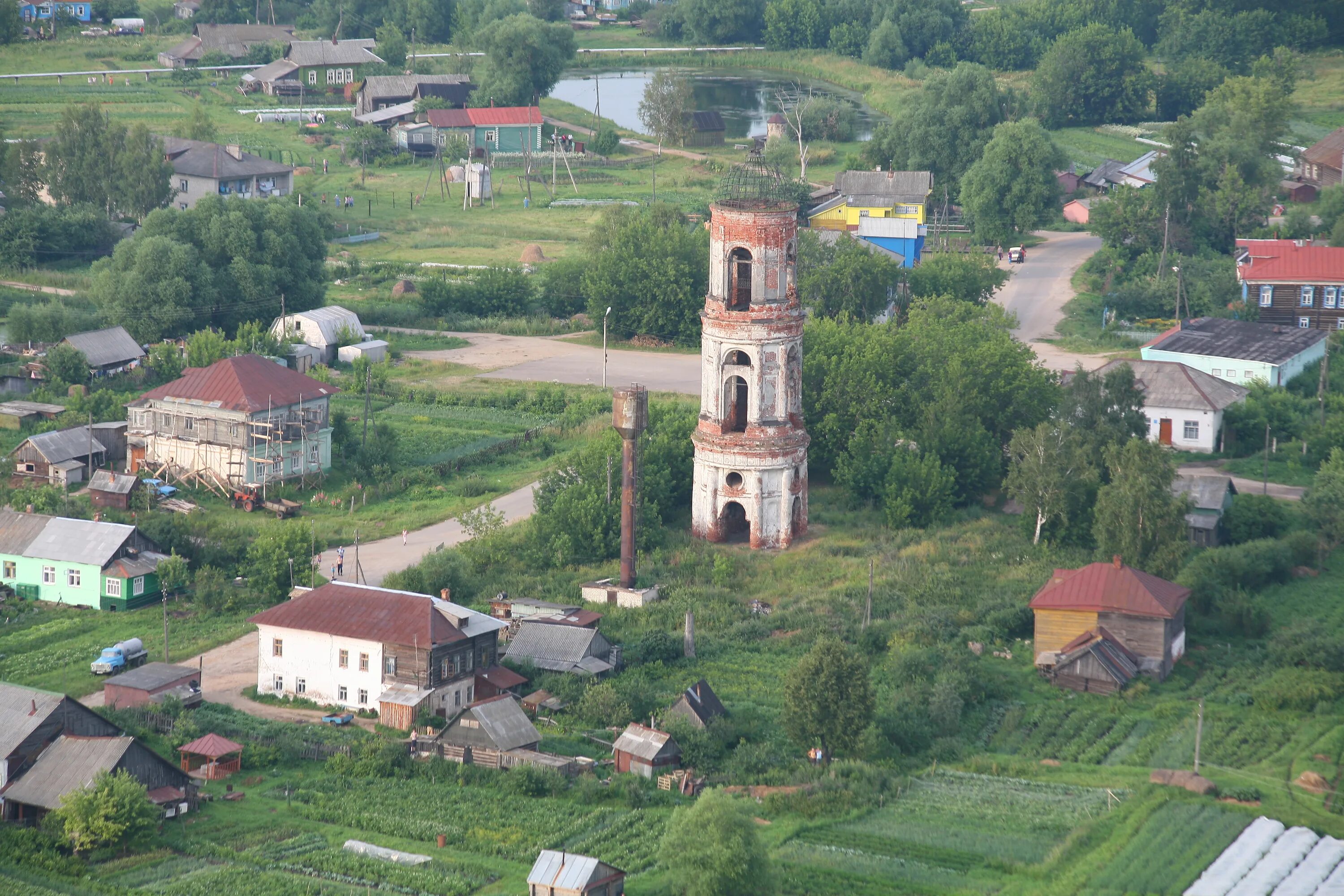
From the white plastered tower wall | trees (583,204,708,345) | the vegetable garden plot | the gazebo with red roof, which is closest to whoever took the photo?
the vegetable garden plot

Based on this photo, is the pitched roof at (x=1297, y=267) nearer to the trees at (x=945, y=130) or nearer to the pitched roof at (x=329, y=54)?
the trees at (x=945, y=130)

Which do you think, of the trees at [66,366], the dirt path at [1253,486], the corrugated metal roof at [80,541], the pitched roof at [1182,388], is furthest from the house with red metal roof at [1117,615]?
the trees at [66,366]

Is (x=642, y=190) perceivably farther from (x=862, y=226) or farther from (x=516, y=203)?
(x=862, y=226)

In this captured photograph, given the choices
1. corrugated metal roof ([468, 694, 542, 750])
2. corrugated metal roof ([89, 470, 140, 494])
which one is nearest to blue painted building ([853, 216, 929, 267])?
corrugated metal roof ([89, 470, 140, 494])

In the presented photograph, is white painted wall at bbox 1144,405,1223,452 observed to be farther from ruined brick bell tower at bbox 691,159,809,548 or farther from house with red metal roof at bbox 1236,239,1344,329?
ruined brick bell tower at bbox 691,159,809,548

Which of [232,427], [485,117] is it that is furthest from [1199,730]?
[485,117]

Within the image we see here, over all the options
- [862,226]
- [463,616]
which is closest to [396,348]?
[862,226]
